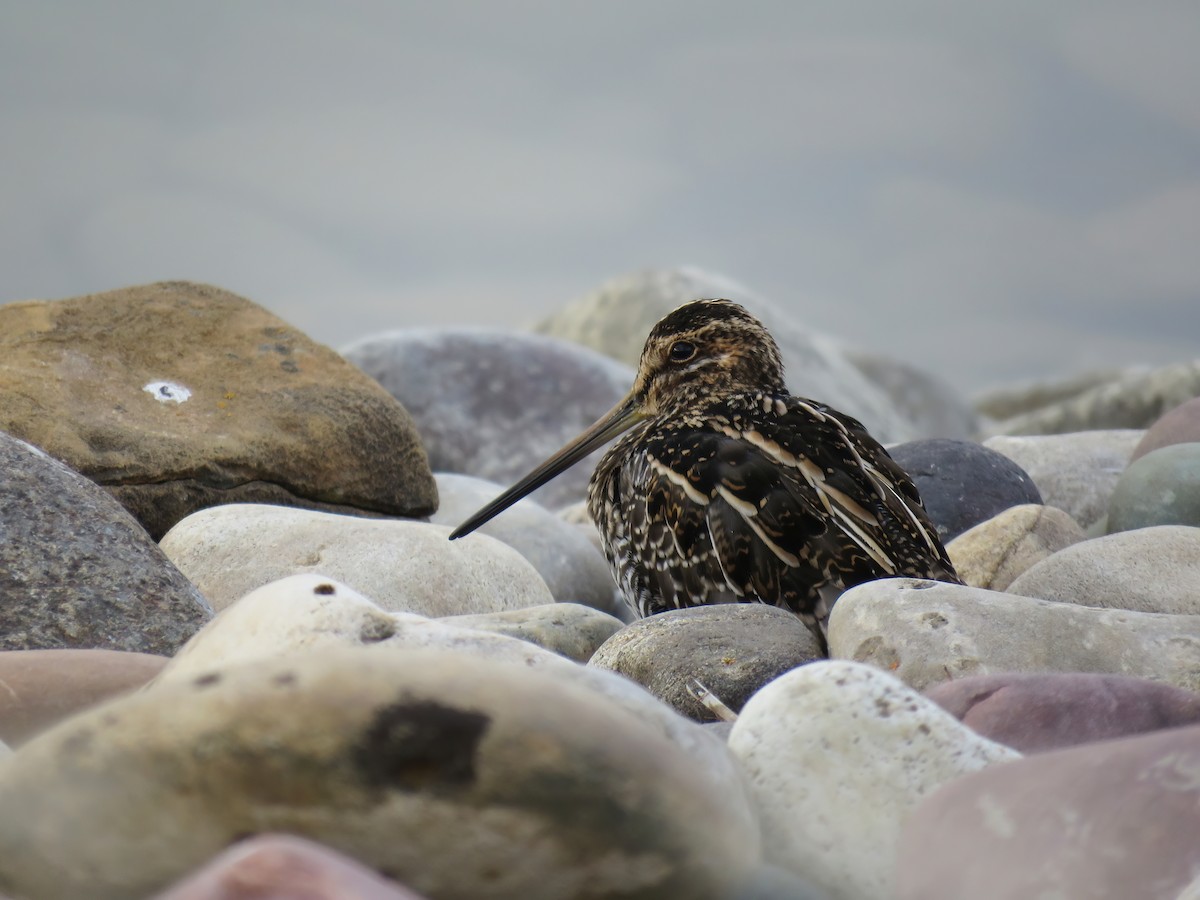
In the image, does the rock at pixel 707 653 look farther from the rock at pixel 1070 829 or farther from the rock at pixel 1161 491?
the rock at pixel 1161 491

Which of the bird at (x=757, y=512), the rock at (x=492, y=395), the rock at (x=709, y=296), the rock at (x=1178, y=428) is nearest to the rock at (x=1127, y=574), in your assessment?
the bird at (x=757, y=512)

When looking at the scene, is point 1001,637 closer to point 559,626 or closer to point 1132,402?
point 559,626

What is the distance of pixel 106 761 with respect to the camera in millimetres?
2086

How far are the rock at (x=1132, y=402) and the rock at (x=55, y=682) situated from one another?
11792 millimetres

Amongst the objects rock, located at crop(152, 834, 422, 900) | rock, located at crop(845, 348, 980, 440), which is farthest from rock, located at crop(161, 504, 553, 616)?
rock, located at crop(845, 348, 980, 440)

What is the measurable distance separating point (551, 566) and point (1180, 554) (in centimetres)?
289

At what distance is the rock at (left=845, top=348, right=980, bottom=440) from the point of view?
20172mm

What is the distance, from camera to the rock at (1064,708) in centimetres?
301

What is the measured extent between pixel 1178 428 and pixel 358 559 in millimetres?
4581

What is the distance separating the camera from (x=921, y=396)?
20688 millimetres

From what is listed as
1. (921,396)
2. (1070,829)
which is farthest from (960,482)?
(921,396)

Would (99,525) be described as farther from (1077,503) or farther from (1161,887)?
(1077,503)

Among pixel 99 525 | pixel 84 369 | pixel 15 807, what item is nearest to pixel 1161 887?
pixel 15 807

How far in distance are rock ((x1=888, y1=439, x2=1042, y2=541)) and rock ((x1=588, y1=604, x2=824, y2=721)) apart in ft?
8.62
